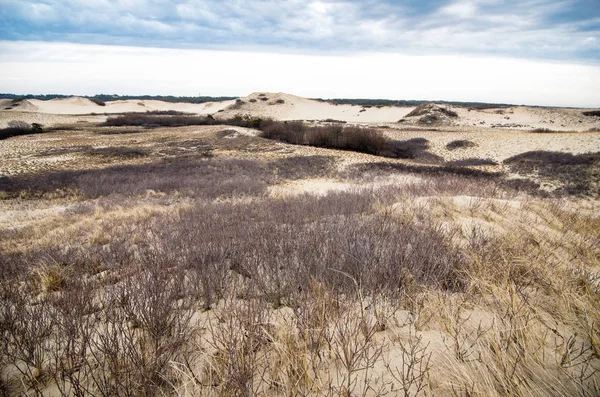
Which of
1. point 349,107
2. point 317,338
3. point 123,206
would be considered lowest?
point 123,206

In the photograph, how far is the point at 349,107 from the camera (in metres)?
78.4

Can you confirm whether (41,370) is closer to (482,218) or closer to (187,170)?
(482,218)

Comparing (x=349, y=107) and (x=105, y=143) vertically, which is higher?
(x=349, y=107)

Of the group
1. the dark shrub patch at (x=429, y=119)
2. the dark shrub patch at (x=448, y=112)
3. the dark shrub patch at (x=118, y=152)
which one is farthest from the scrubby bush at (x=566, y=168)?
the dark shrub patch at (x=448, y=112)

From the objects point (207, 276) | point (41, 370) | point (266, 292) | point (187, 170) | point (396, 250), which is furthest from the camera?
point (187, 170)

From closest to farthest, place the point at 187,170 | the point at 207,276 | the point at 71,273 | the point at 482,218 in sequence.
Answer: the point at 207,276
the point at 71,273
the point at 482,218
the point at 187,170

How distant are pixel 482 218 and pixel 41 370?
22.1 ft

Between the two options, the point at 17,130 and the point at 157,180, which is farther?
the point at 17,130

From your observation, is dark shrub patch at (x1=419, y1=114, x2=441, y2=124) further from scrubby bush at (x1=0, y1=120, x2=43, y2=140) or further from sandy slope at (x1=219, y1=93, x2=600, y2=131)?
scrubby bush at (x1=0, y1=120, x2=43, y2=140)

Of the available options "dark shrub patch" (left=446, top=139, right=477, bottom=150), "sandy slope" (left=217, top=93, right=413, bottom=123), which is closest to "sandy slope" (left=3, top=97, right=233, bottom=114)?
"sandy slope" (left=217, top=93, right=413, bottom=123)

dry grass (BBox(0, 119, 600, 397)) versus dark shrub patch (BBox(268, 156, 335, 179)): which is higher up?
dry grass (BBox(0, 119, 600, 397))

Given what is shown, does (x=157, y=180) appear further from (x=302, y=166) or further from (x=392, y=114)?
(x=392, y=114)

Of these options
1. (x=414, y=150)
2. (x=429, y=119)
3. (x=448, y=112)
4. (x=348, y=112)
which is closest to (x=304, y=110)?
(x=348, y=112)

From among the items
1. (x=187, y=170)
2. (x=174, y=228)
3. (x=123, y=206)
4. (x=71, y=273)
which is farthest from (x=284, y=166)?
(x=71, y=273)
